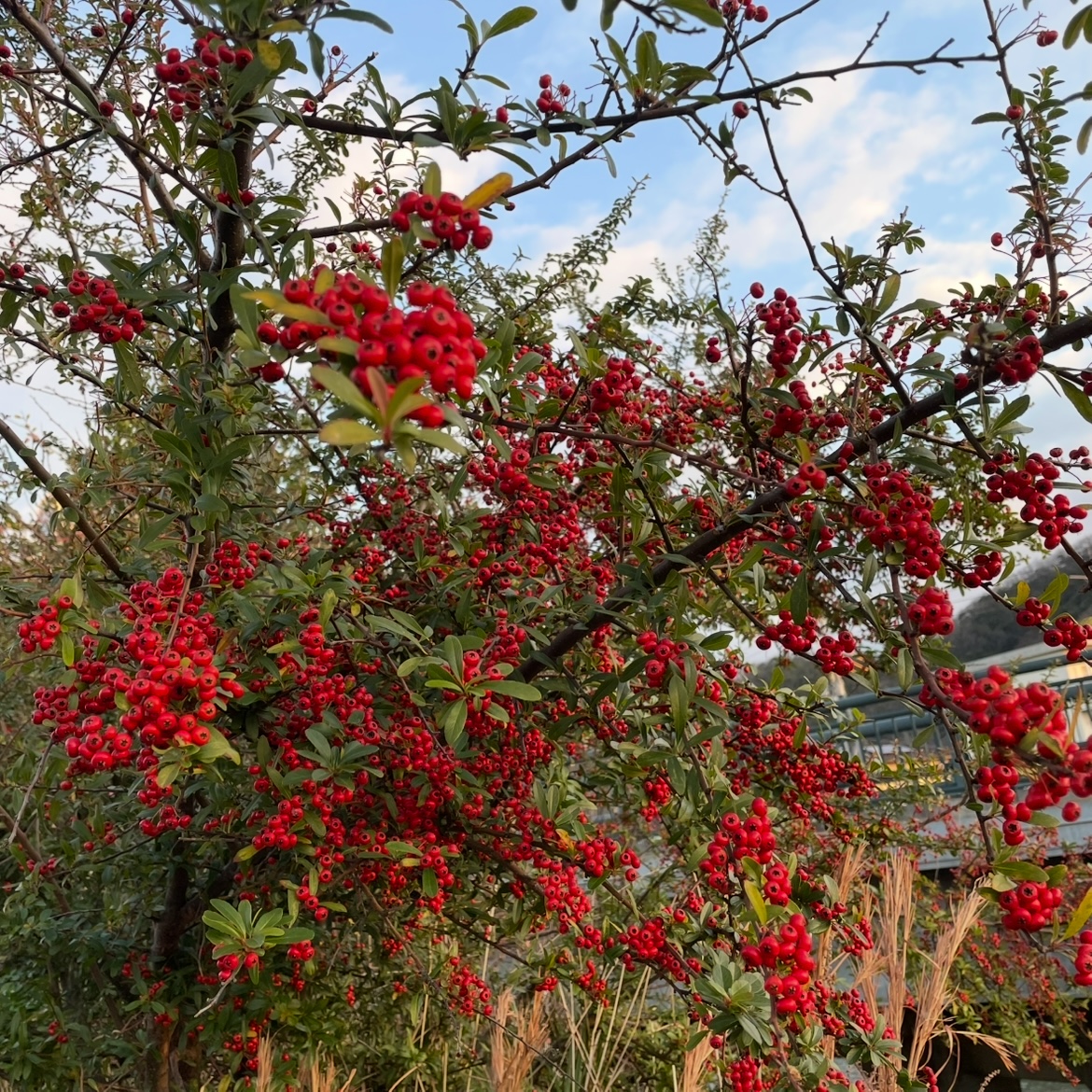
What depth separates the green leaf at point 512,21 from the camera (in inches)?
66.4

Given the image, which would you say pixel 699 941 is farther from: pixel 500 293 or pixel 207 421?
pixel 500 293

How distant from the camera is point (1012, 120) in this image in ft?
6.11

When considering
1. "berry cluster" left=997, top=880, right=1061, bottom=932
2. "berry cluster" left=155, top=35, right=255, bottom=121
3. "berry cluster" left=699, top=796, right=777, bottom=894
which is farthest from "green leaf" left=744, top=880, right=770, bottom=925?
"berry cluster" left=155, top=35, right=255, bottom=121

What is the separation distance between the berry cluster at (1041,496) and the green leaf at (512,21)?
143 centimetres

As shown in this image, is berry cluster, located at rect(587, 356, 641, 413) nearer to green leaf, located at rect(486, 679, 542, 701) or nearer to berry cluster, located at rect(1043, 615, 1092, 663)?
green leaf, located at rect(486, 679, 542, 701)

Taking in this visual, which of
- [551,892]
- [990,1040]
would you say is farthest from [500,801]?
[990,1040]

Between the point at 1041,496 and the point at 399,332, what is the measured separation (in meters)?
1.57

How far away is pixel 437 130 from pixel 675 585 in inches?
50.3

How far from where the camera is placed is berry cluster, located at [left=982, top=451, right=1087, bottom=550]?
70.1 inches

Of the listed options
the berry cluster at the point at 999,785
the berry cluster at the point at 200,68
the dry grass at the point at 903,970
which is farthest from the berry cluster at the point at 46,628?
the dry grass at the point at 903,970

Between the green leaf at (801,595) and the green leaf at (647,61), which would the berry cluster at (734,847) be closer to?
the green leaf at (801,595)

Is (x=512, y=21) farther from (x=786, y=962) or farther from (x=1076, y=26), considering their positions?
(x=786, y=962)

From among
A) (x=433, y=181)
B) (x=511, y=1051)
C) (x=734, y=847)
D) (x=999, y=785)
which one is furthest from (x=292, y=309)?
(x=511, y=1051)

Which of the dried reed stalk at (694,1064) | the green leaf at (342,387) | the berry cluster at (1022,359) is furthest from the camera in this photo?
the dried reed stalk at (694,1064)
